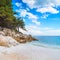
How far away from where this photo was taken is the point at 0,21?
73.7 ft

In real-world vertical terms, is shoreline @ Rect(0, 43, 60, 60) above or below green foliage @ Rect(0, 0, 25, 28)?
below

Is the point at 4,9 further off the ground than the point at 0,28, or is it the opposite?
the point at 4,9

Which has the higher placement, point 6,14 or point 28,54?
point 6,14

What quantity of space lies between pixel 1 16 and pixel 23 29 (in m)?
13.4

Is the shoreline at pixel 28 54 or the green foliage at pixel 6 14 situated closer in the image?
the shoreline at pixel 28 54

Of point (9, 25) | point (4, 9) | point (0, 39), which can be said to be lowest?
point (0, 39)

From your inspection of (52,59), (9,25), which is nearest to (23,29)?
(9,25)

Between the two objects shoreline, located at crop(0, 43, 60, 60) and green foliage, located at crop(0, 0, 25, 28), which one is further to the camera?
green foliage, located at crop(0, 0, 25, 28)

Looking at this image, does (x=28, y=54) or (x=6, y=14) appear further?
(x=6, y=14)

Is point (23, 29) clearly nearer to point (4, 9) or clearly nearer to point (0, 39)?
point (4, 9)

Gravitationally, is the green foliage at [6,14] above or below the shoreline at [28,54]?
above

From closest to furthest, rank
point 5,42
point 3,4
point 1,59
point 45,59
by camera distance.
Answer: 1. point 1,59
2. point 45,59
3. point 5,42
4. point 3,4

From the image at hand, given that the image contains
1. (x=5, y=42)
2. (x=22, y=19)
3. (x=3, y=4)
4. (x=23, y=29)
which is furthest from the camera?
(x=23, y=29)

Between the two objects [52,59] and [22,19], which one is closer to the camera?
[52,59]
